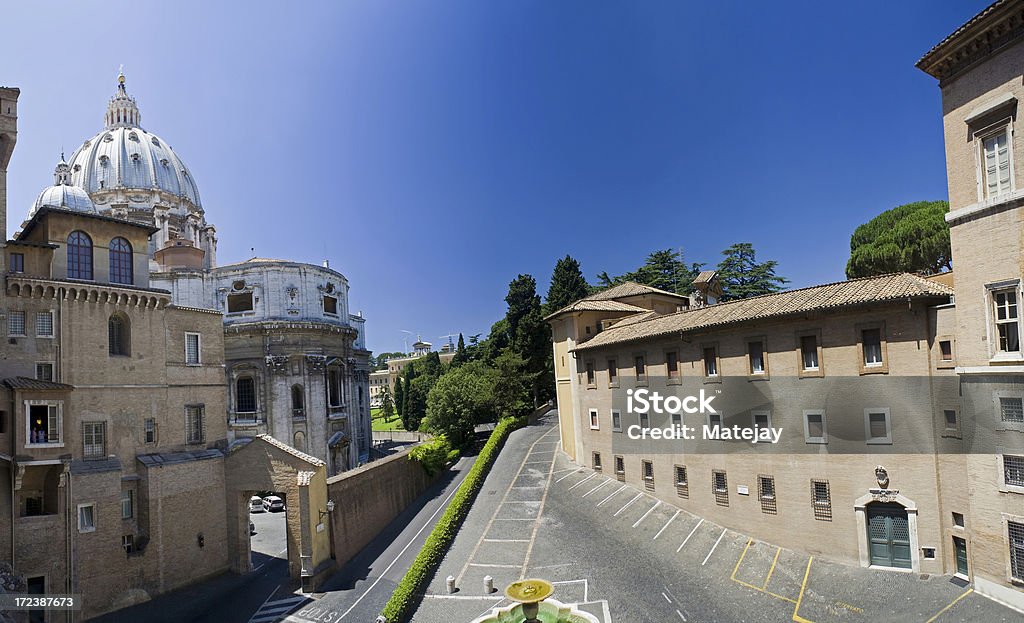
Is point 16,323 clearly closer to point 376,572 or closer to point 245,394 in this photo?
point 376,572

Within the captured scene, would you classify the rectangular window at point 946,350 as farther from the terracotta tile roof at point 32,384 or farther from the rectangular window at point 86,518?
the terracotta tile roof at point 32,384

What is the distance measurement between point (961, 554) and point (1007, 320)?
7.93 meters

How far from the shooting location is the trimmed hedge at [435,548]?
855 inches

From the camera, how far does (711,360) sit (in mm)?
26172

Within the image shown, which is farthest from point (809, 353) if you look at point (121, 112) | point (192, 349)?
point (121, 112)

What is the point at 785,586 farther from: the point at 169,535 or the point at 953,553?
the point at 169,535

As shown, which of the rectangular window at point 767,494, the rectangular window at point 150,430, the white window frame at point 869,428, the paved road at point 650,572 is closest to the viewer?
the paved road at point 650,572

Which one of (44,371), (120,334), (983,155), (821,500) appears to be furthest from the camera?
(120,334)

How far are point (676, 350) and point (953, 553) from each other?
42.2ft

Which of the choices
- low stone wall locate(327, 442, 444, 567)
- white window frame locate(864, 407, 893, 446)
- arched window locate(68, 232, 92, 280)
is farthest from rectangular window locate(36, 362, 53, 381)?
white window frame locate(864, 407, 893, 446)

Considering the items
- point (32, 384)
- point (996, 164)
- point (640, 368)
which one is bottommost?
point (640, 368)

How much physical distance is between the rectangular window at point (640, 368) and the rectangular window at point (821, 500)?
32.9ft

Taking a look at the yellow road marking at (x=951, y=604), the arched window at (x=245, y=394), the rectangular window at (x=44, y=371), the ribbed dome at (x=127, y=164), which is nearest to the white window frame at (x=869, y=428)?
the yellow road marking at (x=951, y=604)

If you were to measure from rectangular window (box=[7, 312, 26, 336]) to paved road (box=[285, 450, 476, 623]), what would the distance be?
1724cm
